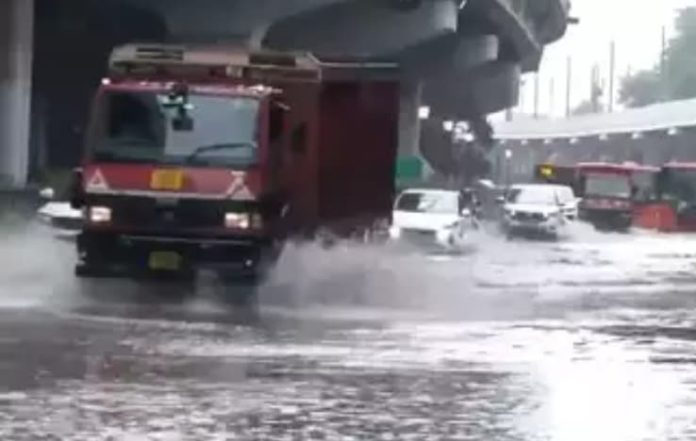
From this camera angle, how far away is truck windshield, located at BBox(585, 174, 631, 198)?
254 ft

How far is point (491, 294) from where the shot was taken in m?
28.5

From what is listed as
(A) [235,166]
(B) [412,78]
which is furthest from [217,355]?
(B) [412,78]

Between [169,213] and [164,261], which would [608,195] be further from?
[169,213]

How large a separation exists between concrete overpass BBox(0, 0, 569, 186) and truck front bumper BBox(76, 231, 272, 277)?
2189 centimetres

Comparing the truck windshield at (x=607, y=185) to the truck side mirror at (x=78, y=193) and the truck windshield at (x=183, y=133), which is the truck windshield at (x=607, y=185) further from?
the truck windshield at (x=183, y=133)

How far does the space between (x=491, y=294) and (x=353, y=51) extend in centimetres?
3270

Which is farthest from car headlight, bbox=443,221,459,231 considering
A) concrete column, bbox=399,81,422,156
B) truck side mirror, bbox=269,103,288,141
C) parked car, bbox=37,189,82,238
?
concrete column, bbox=399,81,422,156

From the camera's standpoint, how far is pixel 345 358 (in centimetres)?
1781

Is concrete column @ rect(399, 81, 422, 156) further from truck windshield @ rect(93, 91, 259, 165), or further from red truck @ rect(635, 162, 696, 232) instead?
truck windshield @ rect(93, 91, 259, 165)

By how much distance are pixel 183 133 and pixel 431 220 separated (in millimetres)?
22996

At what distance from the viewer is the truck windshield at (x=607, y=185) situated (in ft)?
254

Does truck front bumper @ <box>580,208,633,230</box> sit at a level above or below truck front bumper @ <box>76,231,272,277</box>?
below

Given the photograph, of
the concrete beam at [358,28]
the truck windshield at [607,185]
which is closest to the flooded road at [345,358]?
the concrete beam at [358,28]

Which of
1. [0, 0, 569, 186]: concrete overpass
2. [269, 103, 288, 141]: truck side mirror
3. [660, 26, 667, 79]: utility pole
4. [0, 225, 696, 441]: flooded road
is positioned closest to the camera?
[0, 225, 696, 441]: flooded road
